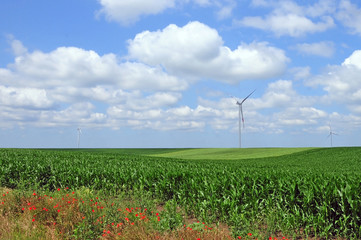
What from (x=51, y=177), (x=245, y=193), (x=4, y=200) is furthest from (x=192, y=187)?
→ (x=51, y=177)

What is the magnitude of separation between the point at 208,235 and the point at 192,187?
4.42 metres

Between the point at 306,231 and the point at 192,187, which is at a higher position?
the point at 192,187

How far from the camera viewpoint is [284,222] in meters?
8.79

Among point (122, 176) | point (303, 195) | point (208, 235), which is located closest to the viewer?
point (208, 235)

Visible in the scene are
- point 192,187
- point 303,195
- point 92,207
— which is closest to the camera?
point 92,207

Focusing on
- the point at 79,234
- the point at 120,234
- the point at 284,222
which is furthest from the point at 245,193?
the point at 79,234

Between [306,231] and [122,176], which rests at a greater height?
[122,176]

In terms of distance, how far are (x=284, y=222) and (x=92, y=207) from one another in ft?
17.4

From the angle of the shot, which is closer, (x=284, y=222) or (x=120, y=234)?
(x=120, y=234)

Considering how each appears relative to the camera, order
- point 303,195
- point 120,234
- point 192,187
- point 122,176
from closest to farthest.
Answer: point 120,234 → point 303,195 → point 192,187 → point 122,176

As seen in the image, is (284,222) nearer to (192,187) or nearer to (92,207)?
(192,187)

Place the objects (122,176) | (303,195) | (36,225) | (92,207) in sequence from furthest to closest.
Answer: (122,176), (303,195), (92,207), (36,225)

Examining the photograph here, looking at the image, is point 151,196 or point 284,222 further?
point 151,196

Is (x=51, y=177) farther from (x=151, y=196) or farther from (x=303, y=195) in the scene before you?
(x=303, y=195)
